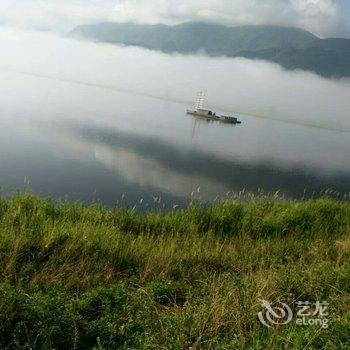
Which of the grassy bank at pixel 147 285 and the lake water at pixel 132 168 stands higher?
the grassy bank at pixel 147 285

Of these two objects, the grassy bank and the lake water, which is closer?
the grassy bank

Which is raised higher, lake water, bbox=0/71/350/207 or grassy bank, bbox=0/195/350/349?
grassy bank, bbox=0/195/350/349

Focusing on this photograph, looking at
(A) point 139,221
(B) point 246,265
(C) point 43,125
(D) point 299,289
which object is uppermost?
(D) point 299,289

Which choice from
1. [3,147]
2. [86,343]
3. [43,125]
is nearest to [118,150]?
[3,147]

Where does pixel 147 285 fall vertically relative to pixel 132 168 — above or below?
above

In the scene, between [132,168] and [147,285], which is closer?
[147,285]

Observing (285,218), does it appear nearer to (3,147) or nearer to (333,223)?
(333,223)

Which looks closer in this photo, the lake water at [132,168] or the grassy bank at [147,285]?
the grassy bank at [147,285]

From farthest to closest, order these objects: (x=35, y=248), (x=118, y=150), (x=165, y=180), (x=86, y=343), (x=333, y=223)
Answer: (x=118, y=150) < (x=165, y=180) < (x=333, y=223) < (x=35, y=248) < (x=86, y=343)
